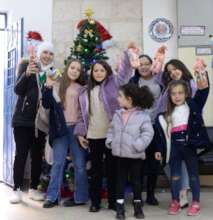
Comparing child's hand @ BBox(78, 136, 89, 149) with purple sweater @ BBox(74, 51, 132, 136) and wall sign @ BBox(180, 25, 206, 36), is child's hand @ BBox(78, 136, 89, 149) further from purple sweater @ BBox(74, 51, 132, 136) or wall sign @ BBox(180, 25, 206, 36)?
wall sign @ BBox(180, 25, 206, 36)

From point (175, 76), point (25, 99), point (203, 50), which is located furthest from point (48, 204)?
point (203, 50)

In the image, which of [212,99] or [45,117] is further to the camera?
[212,99]

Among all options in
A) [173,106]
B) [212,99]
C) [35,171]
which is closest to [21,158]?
[35,171]

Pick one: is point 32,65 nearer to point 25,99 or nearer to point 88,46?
point 25,99

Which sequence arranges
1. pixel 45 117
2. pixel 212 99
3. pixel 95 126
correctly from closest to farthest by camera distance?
pixel 95 126 < pixel 45 117 < pixel 212 99

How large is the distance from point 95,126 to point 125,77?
1.49 feet

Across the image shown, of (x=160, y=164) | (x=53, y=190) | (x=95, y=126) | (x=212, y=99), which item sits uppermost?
(x=212, y=99)

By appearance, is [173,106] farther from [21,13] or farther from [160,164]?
[21,13]

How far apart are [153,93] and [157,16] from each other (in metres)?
1.81

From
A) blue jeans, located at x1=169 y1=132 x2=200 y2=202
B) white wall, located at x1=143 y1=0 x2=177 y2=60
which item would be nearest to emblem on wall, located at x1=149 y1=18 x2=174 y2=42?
white wall, located at x1=143 y1=0 x2=177 y2=60

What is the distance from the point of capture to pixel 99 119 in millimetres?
2738

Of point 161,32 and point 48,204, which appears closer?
point 48,204

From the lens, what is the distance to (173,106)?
277 centimetres

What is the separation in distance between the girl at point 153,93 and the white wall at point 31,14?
1752 millimetres
